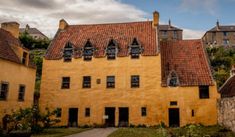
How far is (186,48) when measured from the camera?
33.9m

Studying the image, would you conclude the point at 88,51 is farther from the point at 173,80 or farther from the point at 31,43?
the point at 31,43

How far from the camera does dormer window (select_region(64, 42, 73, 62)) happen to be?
33.1 m

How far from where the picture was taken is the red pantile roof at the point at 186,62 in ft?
97.3

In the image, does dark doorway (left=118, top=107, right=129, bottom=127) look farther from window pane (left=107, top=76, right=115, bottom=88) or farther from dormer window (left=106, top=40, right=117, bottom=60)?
dormer window (left=106, top=40, right=117, bottom=60)

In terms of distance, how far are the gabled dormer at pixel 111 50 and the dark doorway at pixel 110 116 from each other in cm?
575

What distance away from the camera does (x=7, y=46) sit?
26172 millimetres

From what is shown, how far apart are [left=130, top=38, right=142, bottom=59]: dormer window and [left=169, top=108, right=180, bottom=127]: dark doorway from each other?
7015mm

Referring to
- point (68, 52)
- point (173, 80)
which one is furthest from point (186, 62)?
point (68, 52)

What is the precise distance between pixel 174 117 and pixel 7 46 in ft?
59.0

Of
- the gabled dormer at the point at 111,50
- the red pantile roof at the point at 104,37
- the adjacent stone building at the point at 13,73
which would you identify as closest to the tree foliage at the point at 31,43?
the red pantile roof at the point at 104,37

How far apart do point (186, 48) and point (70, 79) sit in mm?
14289

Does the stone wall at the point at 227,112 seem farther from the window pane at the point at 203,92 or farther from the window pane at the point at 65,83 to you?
the window pane at the point at 65,83

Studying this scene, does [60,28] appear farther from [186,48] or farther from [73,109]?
[186,48]

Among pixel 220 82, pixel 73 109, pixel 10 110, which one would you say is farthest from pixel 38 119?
pixel 220 82
